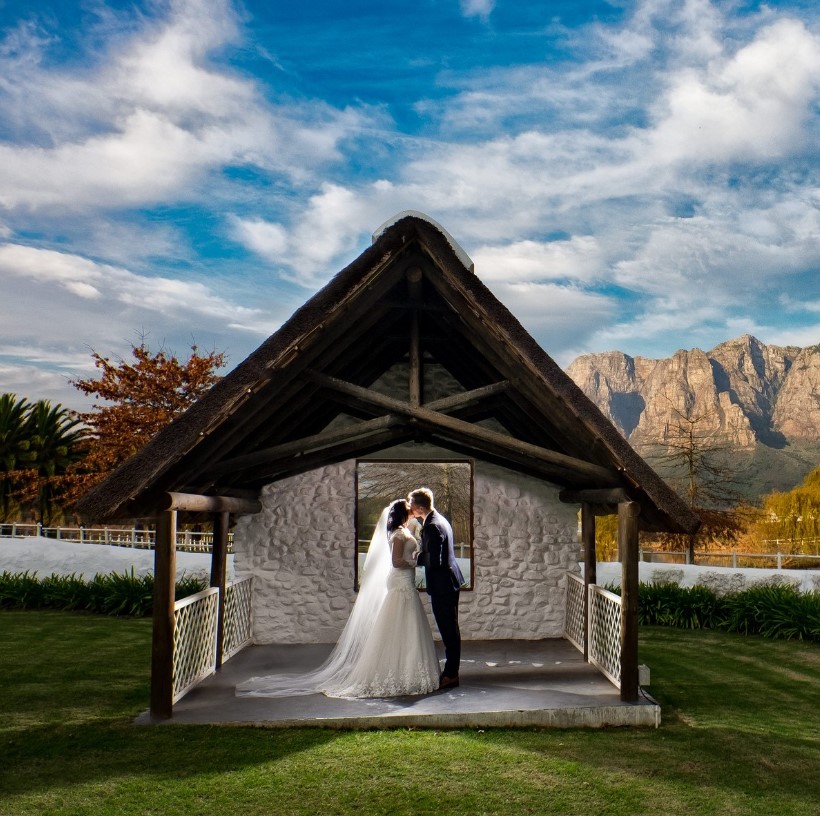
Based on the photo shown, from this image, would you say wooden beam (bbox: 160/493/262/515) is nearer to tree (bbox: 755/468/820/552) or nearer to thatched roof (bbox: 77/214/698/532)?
thatched roof (bbox: 77/214/698/532)

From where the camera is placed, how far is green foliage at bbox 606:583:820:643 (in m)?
13.2

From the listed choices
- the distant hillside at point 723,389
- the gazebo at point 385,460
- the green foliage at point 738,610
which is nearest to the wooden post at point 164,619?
the gazebo at point 385,460

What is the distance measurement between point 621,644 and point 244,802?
353 cm

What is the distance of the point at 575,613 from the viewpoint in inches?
397

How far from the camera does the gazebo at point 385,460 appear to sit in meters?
6.56

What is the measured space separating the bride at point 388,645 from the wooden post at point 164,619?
3.10 ft

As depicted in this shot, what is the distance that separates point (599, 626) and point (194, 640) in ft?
13.8

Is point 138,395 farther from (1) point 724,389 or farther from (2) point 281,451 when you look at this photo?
(1) point 724,389

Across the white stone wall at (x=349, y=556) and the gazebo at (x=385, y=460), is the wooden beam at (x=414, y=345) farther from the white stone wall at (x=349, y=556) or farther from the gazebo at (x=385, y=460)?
the white stone wall at (x=349, y=556)

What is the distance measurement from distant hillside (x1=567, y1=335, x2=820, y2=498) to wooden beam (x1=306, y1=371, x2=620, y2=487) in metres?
124

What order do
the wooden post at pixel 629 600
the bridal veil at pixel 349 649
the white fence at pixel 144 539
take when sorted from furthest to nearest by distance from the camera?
the white fence at pixel 144 539, the bridal veil at pixel 349 649, the wooden post at pixel 629 600

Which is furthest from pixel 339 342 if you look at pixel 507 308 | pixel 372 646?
pixel 372 646

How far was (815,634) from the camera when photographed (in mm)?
12844

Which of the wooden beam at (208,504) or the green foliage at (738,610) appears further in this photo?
the green foliage at (738,610)
